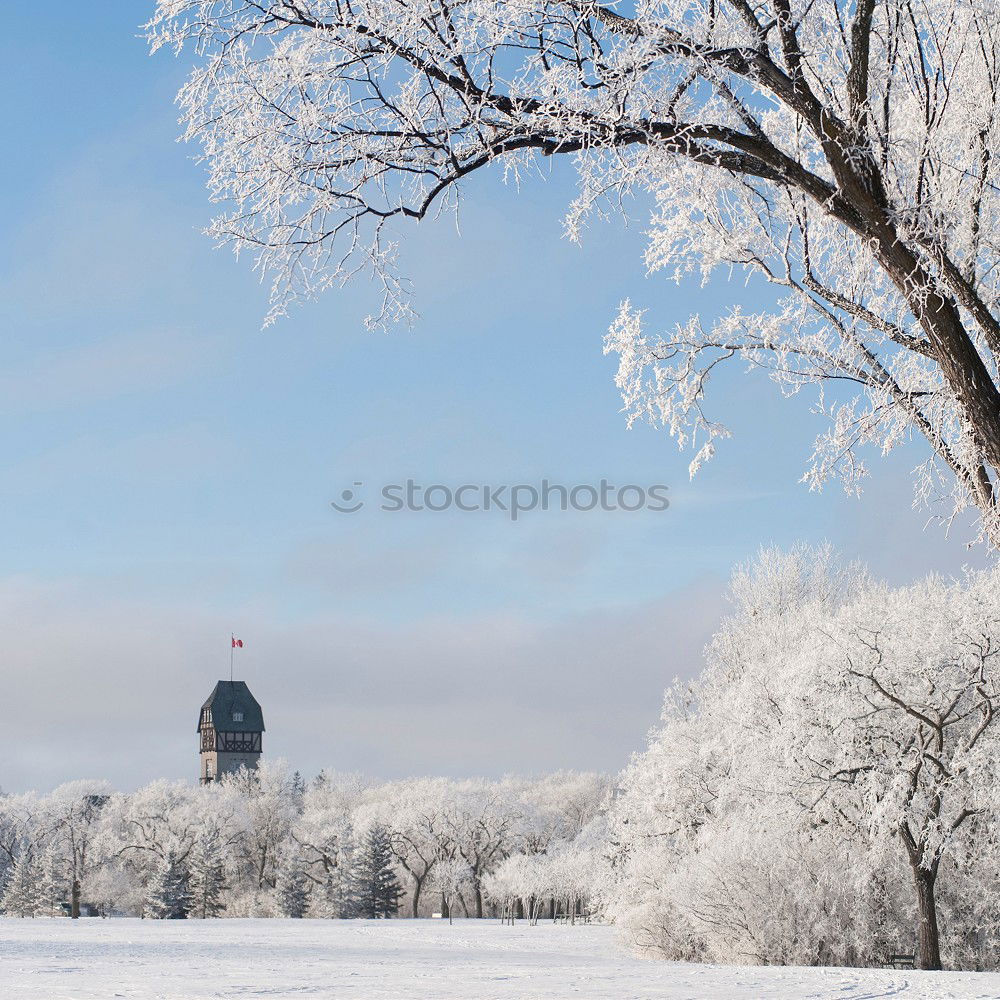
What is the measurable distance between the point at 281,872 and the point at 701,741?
40183 mm

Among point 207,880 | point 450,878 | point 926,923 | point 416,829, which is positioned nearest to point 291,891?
point 207,880

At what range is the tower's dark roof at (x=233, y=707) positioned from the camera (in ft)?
402

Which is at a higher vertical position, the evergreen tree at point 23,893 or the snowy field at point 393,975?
the snowy field at point 393,975

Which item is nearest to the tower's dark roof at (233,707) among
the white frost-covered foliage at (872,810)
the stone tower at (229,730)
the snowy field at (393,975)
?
the stone tower at (229,730)

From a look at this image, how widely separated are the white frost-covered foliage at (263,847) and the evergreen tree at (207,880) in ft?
0.24

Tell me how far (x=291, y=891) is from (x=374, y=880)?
678 cm

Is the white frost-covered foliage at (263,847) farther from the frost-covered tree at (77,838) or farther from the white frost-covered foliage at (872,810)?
the white frost-covered foliage at (872,810)

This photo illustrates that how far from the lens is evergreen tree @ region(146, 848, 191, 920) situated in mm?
54812

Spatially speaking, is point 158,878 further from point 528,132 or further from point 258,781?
point 528,132

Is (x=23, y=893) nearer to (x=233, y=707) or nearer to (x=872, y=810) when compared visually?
(x=872, y=810)

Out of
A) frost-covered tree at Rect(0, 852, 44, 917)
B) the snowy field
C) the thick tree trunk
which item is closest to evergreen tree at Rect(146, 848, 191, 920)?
frost-covered tree at Rect(0, 852, 44, 917)

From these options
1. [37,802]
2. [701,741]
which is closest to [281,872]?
[37,802]

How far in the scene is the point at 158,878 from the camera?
55.7m

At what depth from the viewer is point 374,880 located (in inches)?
2191
